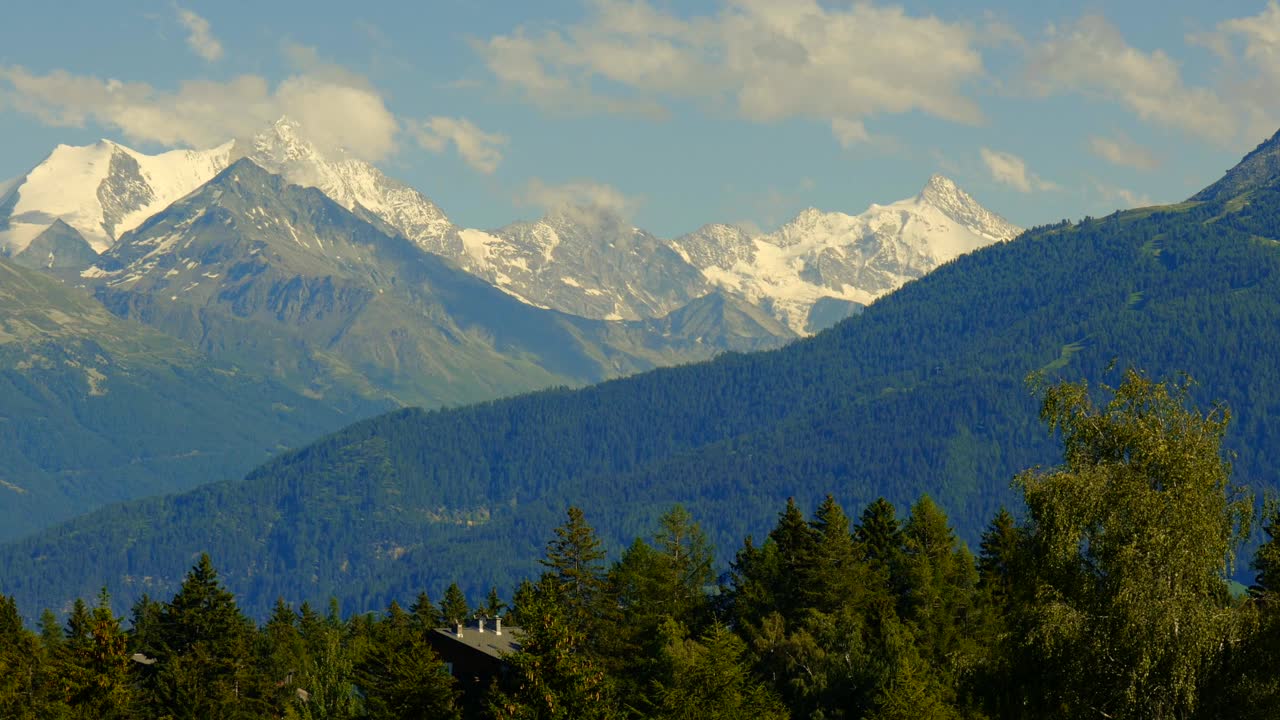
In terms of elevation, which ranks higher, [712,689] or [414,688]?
[414,688]

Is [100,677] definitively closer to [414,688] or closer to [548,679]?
[414,688]

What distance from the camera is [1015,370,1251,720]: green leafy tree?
176ft

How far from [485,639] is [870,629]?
33253 mm

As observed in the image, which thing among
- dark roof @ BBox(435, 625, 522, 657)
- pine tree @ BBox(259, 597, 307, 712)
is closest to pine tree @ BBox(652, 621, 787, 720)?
dark roof @ BBox(435, 625, 522, 657)

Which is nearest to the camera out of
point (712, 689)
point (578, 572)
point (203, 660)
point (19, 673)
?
point (712, 689)

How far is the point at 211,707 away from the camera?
4281 inches

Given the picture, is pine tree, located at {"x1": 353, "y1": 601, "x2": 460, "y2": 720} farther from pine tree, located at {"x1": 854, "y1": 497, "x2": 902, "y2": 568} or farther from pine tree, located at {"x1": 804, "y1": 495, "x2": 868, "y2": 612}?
pine tree, located at {"x1": 854, "y1": 497, "x2": 902, "y2": 568}

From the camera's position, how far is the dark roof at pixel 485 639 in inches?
4774

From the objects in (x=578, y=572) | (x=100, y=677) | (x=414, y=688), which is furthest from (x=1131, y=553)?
(x=578, y=572)

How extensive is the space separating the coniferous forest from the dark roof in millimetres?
6485

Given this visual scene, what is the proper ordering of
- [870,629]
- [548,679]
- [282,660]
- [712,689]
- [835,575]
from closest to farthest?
[548,679]
[712,689]
[870,629]
[835,575]
[282,660]

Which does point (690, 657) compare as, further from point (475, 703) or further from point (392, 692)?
point (475, 703)

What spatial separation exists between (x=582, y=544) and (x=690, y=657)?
2559 centimetres

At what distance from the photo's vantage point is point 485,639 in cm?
12769
